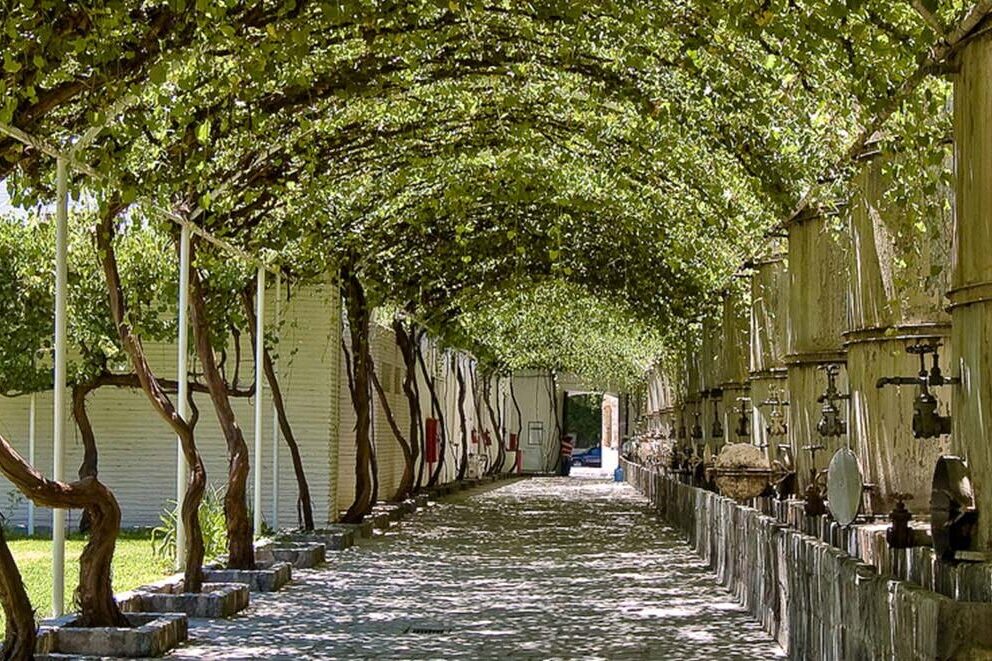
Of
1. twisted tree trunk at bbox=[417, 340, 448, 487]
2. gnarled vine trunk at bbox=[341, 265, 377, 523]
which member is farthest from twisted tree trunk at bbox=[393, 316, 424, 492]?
gnarled vine trunk at bbox=[341, 265, 377, 523]

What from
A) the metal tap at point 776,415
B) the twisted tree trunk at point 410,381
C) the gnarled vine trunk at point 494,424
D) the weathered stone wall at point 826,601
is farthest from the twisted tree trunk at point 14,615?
the gnarled vine trunk at point 494,424

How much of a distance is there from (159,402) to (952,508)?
21.2ft

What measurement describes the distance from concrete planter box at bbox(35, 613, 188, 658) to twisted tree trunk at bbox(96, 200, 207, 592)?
2068 millimetres

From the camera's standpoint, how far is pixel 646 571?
14773 mm

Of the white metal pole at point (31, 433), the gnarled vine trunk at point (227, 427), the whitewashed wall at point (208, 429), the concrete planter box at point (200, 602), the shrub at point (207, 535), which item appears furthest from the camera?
the whitewashed wall at point (208, 429)

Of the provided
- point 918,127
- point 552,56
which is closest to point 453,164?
point 552,56

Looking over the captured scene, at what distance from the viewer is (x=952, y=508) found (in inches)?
233

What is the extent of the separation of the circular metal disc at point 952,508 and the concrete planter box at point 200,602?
595cm

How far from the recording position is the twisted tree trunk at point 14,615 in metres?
7.39

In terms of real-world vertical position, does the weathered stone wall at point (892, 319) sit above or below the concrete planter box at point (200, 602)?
above

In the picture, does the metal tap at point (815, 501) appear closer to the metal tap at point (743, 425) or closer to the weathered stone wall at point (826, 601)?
the weathered stone wall at point (826, 601)

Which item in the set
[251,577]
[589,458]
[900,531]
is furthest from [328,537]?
[589,458]

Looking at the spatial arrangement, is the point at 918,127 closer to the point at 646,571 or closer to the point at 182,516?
the point at 182,516

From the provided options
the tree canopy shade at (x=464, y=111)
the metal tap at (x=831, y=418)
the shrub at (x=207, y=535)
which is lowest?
the shrub at (x=207, y=535)
